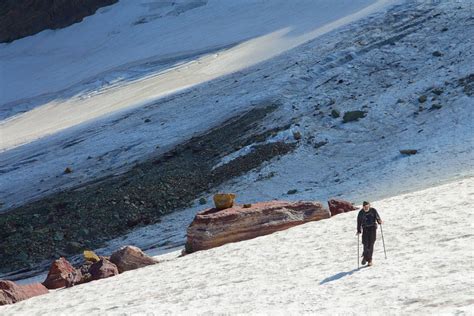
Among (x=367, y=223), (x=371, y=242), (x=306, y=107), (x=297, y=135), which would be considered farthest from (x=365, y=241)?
(x=306, y=107)

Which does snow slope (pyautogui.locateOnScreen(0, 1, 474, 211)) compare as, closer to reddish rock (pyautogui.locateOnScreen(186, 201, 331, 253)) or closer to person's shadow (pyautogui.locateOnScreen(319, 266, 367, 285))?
reddish rock (pyautogui.locateOnScreen(186, 201, 331, 253))

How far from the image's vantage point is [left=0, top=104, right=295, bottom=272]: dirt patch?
24.3 meters

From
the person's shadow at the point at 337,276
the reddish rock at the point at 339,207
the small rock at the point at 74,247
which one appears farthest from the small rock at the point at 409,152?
the person's shadow at the point at 337,276

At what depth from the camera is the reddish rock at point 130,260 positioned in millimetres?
19438

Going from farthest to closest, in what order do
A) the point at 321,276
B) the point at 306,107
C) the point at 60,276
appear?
the point at 306,107 < the point at 60,276 < the point at 321,276

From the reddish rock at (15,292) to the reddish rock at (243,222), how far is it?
3.53m

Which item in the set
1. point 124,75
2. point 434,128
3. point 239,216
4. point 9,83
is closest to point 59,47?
point 9,83

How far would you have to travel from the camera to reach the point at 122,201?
25.8 meters

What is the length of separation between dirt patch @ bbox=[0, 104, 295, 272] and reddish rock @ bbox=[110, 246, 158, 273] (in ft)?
14.9

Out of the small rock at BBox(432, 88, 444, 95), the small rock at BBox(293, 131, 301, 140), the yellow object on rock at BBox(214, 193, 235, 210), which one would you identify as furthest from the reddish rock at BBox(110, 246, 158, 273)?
the small rock at BBox(432, 88, 444, 95)

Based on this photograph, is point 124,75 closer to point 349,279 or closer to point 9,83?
point 9,83

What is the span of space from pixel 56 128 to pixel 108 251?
58.5ft

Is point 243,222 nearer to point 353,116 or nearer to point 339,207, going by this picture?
point 339,207

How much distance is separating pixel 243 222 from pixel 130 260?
269 cm
